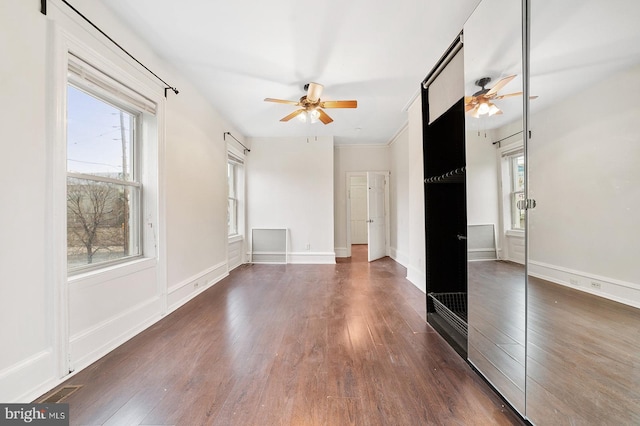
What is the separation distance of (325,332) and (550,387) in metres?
1.44

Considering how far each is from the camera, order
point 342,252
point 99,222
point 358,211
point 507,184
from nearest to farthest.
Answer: point 507,184
point 99,222
point 342,252
point 358,211

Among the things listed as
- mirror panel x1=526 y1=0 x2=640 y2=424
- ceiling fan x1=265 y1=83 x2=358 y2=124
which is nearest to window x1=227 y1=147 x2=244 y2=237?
ceiling fan x1=265 y1=83 x2=358 y2=124

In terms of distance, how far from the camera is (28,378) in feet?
4.25

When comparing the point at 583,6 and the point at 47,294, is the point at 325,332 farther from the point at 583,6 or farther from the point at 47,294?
the point at 583,6

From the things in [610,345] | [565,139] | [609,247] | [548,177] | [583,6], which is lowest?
[610,345]

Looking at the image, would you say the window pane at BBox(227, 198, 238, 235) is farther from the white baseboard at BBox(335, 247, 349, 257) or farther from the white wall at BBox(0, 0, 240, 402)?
the white wall at BBox(0, 0, 240, 402)

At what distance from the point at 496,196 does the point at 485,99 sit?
0.62m

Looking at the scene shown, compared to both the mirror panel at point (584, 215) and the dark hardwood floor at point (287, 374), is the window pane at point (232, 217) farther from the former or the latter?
the mirror panel at point (584, 215)

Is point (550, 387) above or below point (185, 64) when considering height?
below

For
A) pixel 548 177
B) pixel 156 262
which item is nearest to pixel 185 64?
pixel 156 262

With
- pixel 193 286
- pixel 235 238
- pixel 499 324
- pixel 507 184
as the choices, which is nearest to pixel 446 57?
pixel 507 184

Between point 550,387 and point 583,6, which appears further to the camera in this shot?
point 550,387

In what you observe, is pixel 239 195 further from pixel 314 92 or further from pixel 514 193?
pixel 514 193

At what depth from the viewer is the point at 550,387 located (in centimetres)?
115
